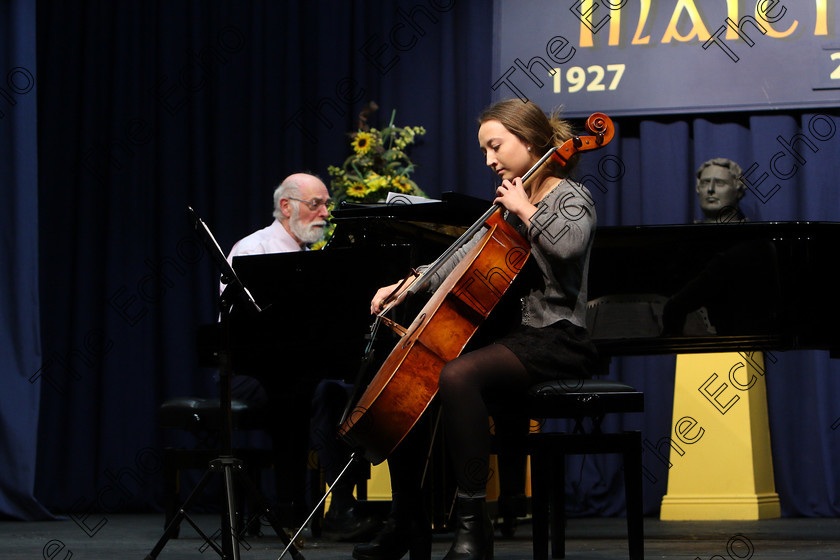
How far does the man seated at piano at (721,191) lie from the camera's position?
473cm

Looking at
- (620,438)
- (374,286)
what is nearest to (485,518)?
(620,438)

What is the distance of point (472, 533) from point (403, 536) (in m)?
0.33

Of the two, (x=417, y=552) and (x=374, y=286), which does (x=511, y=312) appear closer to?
(x=374, y=286)

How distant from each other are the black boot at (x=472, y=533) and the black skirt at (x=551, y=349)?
0.38 metres

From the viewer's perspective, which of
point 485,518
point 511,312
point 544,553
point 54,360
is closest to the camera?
point 485,518

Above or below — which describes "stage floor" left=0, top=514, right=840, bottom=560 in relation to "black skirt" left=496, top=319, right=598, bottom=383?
below

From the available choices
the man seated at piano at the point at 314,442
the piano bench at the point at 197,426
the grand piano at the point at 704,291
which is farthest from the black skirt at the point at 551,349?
the piano bench at the point at 197,426

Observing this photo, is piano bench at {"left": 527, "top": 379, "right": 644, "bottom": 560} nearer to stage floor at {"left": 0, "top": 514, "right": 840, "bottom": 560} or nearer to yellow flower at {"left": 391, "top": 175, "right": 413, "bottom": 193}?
stage floor at {"left": 0, "top": 514, "right": 840, "bottom": 560}

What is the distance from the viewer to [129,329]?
5.69 m

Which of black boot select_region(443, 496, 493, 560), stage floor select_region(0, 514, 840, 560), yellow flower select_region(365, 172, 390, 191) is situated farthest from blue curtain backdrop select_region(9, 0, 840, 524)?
black boot select_region(443, 496, 493, 560)

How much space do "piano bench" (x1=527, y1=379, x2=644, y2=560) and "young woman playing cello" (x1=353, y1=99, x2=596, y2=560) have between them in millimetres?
82

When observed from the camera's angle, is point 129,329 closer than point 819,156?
No

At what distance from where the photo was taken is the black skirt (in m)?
2.64

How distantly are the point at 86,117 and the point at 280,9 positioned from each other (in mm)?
1274
